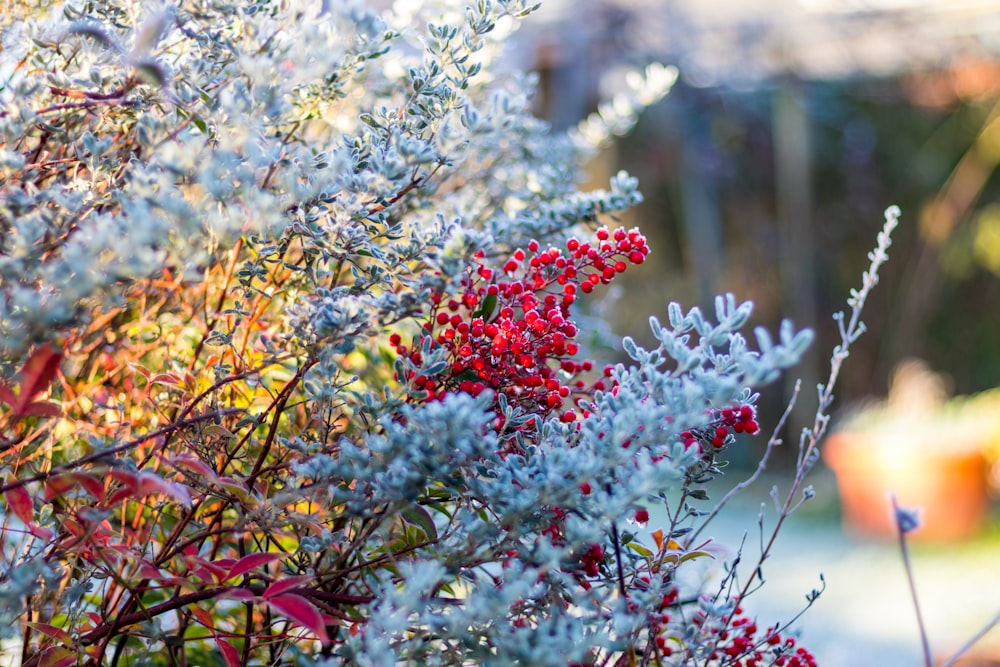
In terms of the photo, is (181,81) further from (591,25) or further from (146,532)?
(591,25)

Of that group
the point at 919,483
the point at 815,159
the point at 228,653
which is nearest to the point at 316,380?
the point at 228,653

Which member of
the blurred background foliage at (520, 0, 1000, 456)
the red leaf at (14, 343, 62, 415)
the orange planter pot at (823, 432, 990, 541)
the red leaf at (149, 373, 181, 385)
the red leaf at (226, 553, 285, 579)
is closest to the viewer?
the red leaf at (14, 343, 62, 415)

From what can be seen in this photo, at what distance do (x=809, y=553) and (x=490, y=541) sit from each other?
4.43 m

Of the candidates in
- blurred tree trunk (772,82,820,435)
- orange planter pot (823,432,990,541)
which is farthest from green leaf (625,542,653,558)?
blurred tree trunk (772,82,820,435)

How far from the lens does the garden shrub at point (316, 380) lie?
720mm

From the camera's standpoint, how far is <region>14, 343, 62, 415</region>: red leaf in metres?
0.71

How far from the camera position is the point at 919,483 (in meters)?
4.89

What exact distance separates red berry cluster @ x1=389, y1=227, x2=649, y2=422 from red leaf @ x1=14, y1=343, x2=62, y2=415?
31cm

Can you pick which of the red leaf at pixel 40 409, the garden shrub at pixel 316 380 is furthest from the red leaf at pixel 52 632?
the red leaf at pixel 40 409

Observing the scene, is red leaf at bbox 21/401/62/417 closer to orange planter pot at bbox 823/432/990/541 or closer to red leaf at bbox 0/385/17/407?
red leaf at bbox 0/385/17/407

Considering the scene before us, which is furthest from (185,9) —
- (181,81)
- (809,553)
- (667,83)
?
(809,553)

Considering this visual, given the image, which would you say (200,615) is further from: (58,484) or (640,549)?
(640,549)

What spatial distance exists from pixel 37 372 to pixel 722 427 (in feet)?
1.95

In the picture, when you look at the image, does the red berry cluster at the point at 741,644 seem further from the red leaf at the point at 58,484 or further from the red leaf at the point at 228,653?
the red leaf at the point at 58,484
